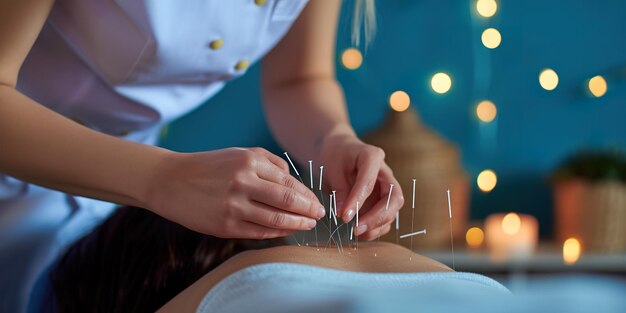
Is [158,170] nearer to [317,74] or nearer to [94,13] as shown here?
[94,13]

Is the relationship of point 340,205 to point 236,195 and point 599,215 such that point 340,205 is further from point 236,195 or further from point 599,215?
point 599,215

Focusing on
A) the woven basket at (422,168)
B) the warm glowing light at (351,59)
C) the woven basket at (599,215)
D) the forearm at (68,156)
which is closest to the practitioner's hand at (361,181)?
the forearm at (68,156)

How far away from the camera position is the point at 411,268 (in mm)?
726

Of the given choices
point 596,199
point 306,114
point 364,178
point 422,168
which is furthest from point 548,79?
point 364,178

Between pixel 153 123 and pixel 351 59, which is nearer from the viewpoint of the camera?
pixel 153 123

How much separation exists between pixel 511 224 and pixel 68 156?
2139mm

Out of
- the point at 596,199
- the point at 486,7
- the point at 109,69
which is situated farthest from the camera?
the point at 486,7

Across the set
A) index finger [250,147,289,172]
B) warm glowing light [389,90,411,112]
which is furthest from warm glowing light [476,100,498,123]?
index finger [250,147,289,172]

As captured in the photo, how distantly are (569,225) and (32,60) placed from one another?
2.08 m

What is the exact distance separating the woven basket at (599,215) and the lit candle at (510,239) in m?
0.16

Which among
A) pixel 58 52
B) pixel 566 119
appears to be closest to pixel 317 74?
pixel 58 52

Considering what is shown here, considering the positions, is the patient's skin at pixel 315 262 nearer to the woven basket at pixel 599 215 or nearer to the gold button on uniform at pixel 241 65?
the gold button on uniform at pixel 241 65

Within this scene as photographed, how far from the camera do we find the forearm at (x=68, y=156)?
821mm

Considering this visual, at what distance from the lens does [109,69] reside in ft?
3.50
